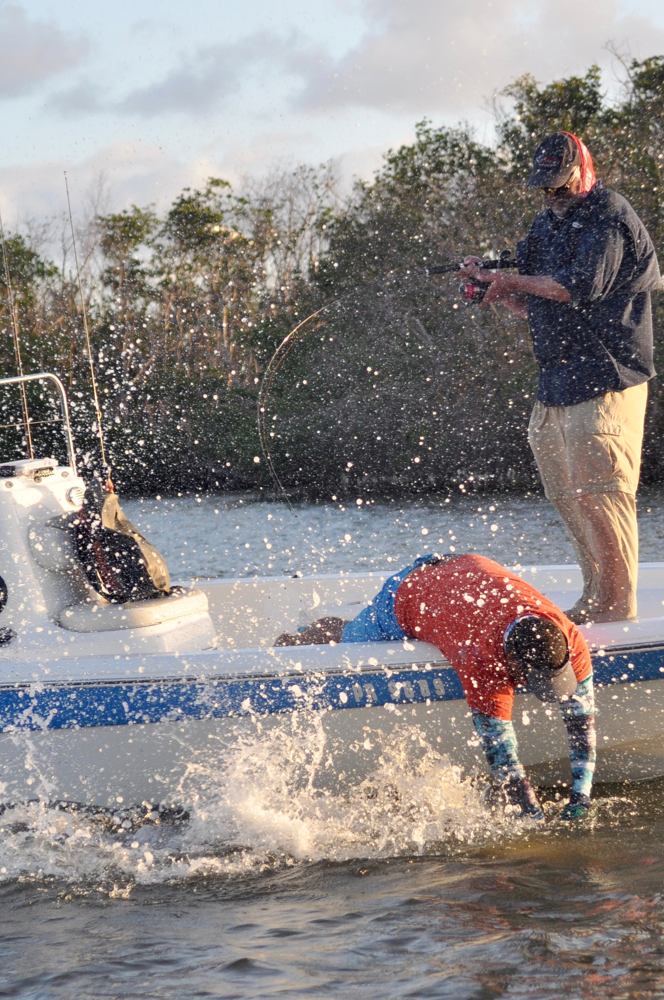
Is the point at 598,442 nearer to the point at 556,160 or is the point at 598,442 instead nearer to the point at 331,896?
the point at 556,160

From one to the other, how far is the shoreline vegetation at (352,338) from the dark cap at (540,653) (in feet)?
37.1

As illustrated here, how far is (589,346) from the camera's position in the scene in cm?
548

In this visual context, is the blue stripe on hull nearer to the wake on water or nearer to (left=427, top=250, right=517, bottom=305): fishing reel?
the wake on water

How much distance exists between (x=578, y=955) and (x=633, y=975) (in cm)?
22

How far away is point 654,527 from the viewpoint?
594 inches

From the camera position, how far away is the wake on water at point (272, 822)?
17.4 ft

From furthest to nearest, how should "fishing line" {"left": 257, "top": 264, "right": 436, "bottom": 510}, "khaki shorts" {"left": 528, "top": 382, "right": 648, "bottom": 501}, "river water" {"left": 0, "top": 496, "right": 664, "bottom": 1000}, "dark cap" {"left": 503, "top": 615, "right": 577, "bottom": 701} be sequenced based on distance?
"fishing line" {"left": 257, "top": 264, "right": 436, "bottom": 510}
"khaki shorts" {"left": 528, "top": 382, "right": 648, "bottom": 501}
"dark cap" {"left": 503, "top": 615, "right": 577, "bottom": 701}
"river water" {"left": 0, "top": 496, "right": 664, "bottom": 1000}

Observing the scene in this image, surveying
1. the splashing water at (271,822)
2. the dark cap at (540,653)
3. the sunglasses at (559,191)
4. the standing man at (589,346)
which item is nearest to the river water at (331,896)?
the splashing water at (271,822)

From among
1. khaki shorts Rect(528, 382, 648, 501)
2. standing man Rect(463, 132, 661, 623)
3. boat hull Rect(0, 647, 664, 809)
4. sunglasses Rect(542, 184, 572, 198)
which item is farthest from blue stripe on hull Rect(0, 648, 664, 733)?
sunglasses Rect(542, 184, 572, 198)

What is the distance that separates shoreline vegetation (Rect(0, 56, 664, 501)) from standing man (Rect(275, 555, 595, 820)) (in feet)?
35.5

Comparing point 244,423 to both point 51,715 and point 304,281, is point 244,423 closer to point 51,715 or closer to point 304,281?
point 304,281

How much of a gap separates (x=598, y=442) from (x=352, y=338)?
12.7 metres

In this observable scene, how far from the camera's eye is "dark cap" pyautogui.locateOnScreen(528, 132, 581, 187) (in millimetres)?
5324

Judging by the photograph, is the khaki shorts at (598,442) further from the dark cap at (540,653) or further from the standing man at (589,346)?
the dark cap at (540,653)
